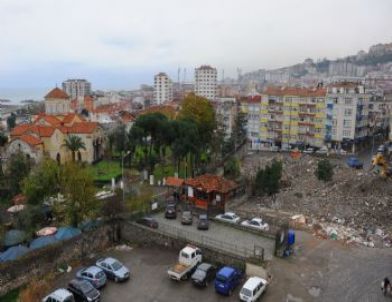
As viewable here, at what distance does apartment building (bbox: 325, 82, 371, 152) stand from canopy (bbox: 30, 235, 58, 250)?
50.6 meters

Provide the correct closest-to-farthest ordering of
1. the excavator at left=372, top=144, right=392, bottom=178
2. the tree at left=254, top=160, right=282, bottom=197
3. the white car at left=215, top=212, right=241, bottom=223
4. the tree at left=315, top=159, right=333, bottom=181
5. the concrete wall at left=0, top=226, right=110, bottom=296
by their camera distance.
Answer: the concrete wall at left=0, top=226, right=110, bottom=296
the white car at left=215, top=212, right=241, bottom=223
the tree at left=254, top=160, right=282, bottom=197
the excavator at left=372, top=144, right=392, bottom=178
the tree at left=315, top=159, right=333, bottom=181

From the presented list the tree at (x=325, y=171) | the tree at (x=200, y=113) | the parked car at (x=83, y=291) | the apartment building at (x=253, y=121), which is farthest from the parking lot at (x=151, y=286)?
the apartment building at (x=253, y=121)

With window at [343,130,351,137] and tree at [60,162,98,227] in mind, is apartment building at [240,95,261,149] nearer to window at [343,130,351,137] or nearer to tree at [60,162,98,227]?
window at [343,130,351,137]

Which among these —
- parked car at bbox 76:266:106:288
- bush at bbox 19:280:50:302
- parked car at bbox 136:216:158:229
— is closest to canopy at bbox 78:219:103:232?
parked car at bbox 136:216:158:229

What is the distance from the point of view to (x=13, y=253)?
21.7 m

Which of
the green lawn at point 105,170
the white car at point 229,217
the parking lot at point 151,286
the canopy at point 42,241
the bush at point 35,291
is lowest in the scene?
the bush at point 35,291

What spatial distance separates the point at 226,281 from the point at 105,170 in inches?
1291

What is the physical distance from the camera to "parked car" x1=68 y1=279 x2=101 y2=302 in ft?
62.2

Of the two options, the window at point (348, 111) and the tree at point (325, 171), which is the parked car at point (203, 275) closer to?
the tree at point (325, 171)

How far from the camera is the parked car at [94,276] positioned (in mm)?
20531

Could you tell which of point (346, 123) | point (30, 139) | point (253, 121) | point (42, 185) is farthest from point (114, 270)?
point (253, 121)

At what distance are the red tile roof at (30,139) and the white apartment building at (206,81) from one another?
112 m

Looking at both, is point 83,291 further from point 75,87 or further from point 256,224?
point 75,87

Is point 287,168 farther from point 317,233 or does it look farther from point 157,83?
point 157,83
